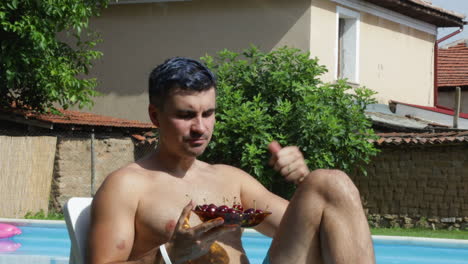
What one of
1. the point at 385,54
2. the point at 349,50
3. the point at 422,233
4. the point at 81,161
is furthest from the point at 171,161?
the point at 385,54

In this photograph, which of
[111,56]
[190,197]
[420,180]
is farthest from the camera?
[111,56]

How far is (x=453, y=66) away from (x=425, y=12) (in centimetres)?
1107

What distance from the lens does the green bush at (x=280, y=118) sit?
13492 mm

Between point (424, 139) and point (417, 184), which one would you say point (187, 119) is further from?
point (417, 184)

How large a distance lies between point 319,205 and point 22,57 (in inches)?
437

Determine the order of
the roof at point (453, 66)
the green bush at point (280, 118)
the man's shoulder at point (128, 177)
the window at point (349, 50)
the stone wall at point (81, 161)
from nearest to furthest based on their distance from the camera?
the man's shoulder at point (128, 177) < the green bush at point (280, 118) < the stone wall at point (81, 161) < the window at point (349, 50) < the roof at point (453, 66)

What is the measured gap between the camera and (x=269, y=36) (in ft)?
59.5

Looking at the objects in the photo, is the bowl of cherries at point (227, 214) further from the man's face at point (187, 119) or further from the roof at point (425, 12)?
the roof at point (425, 12)

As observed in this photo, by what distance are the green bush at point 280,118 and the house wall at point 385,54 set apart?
3.59 metres

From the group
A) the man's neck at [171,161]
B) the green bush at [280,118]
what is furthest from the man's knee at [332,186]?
the green bush at [280,118]

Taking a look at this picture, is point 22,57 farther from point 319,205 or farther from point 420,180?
point 319,205

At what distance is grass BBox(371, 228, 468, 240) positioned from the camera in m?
13.5

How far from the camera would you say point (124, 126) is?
1731 centimetres

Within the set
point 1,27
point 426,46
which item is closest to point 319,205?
point 1,27
